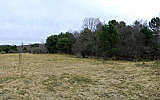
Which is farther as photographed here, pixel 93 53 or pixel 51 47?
pixel 51 47

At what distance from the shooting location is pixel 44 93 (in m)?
4.69

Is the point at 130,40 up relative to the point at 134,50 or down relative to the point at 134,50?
up

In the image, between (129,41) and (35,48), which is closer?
(129,41)

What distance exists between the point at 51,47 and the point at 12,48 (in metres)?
11.9

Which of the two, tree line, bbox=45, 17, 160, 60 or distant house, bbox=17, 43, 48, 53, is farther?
distant house, bbox=17, 43, 48, 53

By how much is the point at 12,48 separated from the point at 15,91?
41.7m

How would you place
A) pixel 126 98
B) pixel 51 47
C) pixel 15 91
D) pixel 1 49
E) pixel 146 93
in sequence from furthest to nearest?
1. pixel 1 49
2. pixel 51 47
3. pixel 15 91
4. pixel 146 93
5. pixel 126 98

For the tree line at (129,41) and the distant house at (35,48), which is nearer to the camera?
the tree line at (129,41)

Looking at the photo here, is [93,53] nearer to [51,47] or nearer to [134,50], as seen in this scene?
[134,50]

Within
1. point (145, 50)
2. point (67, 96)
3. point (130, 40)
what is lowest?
point (67, 96)

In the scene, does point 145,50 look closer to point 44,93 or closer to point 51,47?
point 44,93

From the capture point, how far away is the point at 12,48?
43312mm

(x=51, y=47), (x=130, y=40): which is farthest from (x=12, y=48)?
(x=130, y=40)

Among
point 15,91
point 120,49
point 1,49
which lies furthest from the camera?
point 1,49
